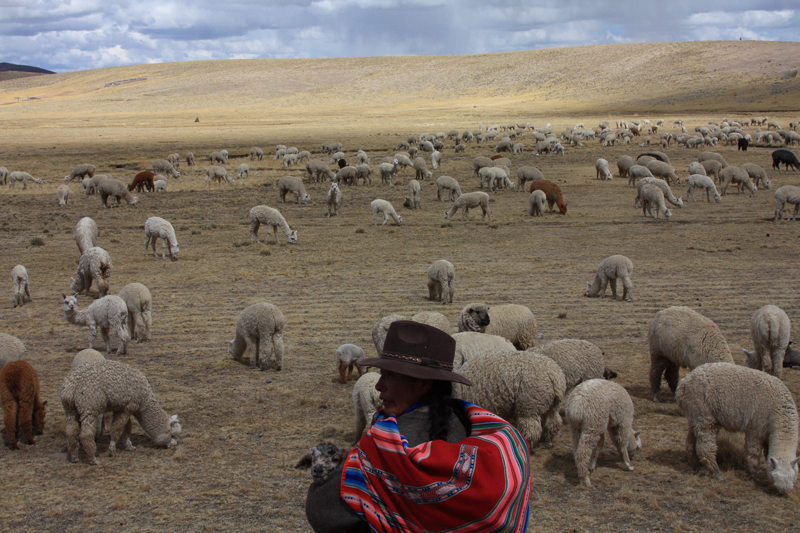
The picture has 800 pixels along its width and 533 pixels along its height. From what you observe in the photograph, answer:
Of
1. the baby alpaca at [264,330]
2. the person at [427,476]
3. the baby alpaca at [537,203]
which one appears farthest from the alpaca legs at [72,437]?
the baby alpaca at [537,203]

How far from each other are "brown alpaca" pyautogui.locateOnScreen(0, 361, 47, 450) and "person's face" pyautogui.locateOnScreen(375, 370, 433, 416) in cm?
580

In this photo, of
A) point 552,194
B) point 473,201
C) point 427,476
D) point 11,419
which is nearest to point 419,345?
point 427,476

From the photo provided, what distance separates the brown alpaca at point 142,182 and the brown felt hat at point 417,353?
28833 millimetres

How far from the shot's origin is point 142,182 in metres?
28.8

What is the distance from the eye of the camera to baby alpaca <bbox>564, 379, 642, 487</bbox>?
5941 mm

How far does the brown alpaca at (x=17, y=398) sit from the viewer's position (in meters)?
6.66

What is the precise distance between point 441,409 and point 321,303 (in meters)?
10.5

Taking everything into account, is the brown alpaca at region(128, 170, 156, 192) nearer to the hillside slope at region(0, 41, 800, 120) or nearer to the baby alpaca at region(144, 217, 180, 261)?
the baby alpaca at region(144, 217, 180, 261)

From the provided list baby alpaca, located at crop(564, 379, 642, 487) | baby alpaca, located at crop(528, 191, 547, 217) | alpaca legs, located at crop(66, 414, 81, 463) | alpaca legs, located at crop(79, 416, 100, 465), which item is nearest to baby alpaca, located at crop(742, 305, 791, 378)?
baby alpaca, located at crop(564, 379, 642, 487)

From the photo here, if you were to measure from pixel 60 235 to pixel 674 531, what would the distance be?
2011 centimetres

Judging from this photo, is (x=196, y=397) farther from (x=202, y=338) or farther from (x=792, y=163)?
(x=792, y=163)

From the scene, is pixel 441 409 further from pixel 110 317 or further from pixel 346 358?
pixel 110 317

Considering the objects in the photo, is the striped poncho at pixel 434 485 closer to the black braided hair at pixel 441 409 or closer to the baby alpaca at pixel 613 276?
the black braided hair at pixel 441 409

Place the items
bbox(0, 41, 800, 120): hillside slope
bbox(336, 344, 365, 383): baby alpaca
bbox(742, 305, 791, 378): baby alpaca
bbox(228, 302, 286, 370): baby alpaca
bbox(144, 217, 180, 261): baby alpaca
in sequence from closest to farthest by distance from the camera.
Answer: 1. bbox(742, 305, 791, 378): baby alpaca
2. bbox(336, 344, 365, 383): baby alpaca
3. bbox(228, 302, 286, 370): baby alpaca
4. bbox(144, 217, 180, 261): baby alpaca
5. bbox(0, 41, 800, 120): hillside slope
